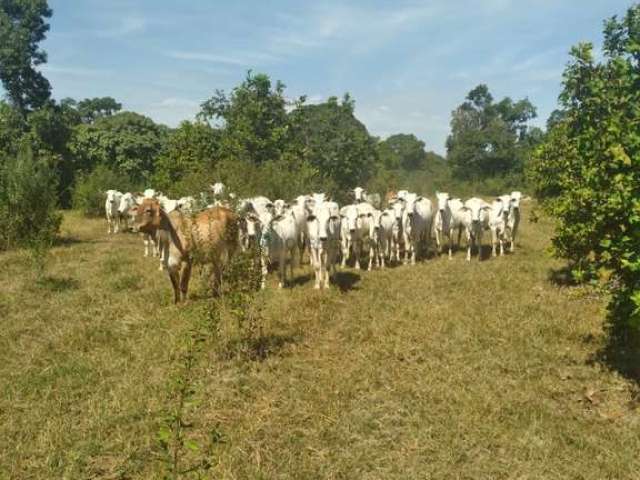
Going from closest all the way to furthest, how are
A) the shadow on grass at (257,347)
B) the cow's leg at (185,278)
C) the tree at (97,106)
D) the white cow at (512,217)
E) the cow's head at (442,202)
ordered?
1. the shadow on grass at (257,347)
2. the cow's leg at (185,278)
3. the white cow at (512,217)
4. the cow's head at (442,202)
5. the tree at (97,106)

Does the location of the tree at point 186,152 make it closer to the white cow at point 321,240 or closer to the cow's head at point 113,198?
the cow's head at point 113,198

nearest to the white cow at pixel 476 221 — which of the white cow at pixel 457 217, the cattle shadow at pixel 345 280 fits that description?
the white cow at pixel 457 217

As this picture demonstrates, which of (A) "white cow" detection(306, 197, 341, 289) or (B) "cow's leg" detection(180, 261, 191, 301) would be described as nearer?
(B) "cow's leg" detection(180, 261, 191, 301)

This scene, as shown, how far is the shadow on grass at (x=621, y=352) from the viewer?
7266mm

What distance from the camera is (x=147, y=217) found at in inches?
419

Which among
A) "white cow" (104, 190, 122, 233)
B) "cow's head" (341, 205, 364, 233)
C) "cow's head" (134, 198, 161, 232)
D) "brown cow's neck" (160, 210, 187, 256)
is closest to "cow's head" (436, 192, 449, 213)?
"cow's head" (341, 205, 364, 233)

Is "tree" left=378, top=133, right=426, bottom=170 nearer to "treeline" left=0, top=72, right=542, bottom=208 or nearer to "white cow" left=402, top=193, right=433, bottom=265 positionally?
"treeline" left=0, top=72, right=542, bottom=208

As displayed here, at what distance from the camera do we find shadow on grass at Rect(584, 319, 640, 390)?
7.27 m

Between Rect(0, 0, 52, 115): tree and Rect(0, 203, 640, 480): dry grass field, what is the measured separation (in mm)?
25307

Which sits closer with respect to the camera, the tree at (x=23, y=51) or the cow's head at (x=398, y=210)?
the cow's head at (x=398, y=210)

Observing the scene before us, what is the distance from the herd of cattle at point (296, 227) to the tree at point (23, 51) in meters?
16.2

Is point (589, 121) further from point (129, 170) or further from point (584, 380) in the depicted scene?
point (129, 170)

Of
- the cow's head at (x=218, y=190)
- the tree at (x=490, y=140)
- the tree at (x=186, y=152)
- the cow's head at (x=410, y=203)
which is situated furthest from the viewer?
the tree at (x=490, y=140)

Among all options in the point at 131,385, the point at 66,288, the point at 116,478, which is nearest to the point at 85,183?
the point at 66,288
